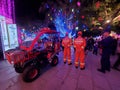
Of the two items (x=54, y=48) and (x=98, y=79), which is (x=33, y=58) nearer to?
(x=54, y=48)

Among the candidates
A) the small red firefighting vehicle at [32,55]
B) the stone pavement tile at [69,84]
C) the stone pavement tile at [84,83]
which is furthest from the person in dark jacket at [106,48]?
the small red firefighting vehicle at [32,55]

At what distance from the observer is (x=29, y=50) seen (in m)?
3.67

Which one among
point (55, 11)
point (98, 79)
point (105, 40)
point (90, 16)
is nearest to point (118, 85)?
point (98, 79)

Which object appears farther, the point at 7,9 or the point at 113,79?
the point at 7,9

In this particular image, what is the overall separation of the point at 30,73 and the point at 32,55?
0.69 m

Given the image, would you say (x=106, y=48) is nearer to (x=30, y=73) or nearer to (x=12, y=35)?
(x=30, y=73)

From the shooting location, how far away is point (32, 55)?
3.95 m

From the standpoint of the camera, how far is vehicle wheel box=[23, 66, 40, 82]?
351cm

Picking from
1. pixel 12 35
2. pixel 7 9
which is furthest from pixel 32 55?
pixel 7 9

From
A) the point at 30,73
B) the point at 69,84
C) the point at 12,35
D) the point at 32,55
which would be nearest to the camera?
the point at 69,84

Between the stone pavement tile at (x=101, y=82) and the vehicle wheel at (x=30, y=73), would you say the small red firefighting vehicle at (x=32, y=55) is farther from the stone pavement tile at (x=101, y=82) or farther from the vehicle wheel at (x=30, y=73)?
the stone pavement tile at (x=101, y=82)

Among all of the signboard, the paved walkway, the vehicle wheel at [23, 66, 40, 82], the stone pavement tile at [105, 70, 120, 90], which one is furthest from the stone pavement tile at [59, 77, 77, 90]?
the signboard

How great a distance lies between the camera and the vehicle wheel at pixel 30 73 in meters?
3.51

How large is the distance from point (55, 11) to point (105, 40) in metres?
13.7
